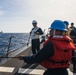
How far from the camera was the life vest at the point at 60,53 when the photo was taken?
4008 millimetres

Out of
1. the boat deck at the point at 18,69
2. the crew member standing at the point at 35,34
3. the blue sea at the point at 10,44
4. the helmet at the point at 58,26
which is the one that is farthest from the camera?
the blue sea at the point at 10,44

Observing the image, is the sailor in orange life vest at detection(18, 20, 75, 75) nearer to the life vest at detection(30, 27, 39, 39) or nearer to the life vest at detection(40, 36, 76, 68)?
the life vest at detection(40, 36, 76, 68)

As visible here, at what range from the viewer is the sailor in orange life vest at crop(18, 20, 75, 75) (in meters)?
4.00

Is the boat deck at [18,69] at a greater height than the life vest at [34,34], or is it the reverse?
the life vest at [34,34]

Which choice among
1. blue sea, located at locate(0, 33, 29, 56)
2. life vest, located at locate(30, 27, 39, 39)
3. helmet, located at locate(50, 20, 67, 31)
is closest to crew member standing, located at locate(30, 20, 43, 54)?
life vest, located at locate(30, 27, 39, 39)

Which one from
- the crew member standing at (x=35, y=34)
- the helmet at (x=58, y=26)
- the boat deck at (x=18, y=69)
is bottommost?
the boat deck at (x=18, y=69)

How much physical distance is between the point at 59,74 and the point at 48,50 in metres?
0.52

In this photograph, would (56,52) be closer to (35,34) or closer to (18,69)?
(18,69)

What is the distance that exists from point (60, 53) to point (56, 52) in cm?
8

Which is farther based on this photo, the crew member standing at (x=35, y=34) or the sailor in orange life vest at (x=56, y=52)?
the crew member standing at (x=35, y=34)

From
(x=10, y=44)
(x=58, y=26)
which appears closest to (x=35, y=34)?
(x=58, y=26)

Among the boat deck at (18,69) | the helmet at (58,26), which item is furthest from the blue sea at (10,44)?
the helmet at (58,26)

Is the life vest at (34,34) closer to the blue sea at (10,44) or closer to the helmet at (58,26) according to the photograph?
the blue sea at (10,44)

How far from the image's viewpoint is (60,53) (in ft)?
13.2
